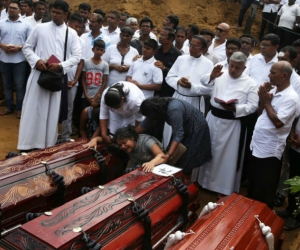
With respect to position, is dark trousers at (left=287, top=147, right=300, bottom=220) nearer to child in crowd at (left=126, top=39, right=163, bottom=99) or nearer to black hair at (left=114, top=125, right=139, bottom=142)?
black hair at (left=114, top=125, right=139, bottom=142)

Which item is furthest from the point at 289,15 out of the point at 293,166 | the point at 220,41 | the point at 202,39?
the point at 293,166

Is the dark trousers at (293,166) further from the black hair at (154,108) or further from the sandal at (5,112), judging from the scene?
the sandal at (5,112)

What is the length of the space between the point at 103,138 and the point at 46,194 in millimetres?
1186

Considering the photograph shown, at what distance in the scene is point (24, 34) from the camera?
6395 millimetres

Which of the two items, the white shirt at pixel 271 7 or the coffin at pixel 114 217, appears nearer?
the coffin at pixel 114 217

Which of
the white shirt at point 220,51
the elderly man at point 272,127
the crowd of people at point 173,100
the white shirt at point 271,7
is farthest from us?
the white shirt at point 271,7

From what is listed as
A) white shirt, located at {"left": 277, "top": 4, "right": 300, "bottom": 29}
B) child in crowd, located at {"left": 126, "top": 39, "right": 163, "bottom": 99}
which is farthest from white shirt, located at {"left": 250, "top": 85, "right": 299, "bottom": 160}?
white shirt, located at {"left": 277, "top": 4, "right": 300, "bottom": 29}

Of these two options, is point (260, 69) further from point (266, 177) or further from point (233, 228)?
point (233, 228)

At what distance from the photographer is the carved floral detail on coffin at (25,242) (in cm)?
233

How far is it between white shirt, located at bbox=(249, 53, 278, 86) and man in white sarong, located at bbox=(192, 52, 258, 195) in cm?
67

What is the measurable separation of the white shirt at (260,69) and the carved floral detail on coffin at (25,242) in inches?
138

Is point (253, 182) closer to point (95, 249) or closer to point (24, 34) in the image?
point (95, 249)

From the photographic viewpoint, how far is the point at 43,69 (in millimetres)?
4828

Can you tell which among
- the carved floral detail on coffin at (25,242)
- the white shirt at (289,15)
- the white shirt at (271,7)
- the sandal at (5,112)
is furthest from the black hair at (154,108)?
the white shirt at (271,7)
